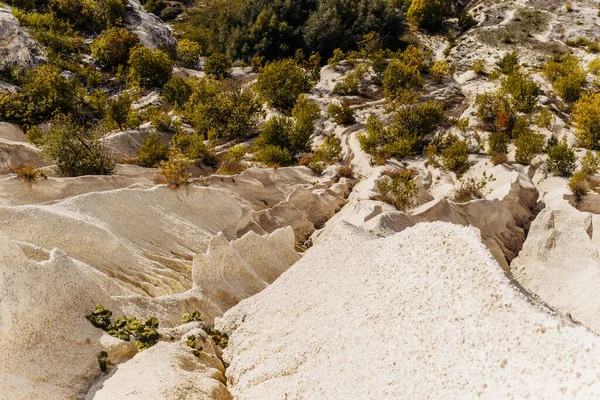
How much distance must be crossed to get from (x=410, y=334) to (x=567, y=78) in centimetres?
4887

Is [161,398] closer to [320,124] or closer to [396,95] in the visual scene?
[320,124]

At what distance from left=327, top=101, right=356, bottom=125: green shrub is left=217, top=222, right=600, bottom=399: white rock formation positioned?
3249cm

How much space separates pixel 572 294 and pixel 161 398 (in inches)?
753

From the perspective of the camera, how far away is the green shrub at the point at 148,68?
50.7 m

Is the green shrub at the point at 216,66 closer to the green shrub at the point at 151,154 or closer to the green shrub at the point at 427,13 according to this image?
the green shrub at the point at 151,154

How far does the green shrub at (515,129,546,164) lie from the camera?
36406mm

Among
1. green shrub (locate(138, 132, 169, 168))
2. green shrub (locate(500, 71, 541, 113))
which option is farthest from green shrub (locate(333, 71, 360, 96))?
green shrub (locate(138, 132, 169, 168))

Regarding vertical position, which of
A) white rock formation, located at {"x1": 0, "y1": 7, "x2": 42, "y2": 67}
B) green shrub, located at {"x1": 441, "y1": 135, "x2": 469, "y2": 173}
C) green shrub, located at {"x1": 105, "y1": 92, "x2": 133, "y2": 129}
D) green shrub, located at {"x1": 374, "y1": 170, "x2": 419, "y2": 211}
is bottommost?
green shrub, located at {"x1": 441, "y1": 135, "x2": 469, "y2": 173}

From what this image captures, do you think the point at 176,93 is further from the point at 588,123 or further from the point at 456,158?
the point at 588,123

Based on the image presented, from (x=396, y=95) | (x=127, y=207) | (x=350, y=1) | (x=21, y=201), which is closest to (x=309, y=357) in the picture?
(x=127, y=207)

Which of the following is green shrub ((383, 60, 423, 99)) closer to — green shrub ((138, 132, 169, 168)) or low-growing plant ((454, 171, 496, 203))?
low-growing plant ((454, 171, 496, 203))

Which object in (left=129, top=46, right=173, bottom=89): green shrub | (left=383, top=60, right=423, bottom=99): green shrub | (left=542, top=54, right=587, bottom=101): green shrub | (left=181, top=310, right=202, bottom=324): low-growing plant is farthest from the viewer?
(left=129, top=46, right=173, bottom=89): green shrub

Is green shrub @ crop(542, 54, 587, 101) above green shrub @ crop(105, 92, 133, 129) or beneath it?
beneath

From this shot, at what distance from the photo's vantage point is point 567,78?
47.4m
